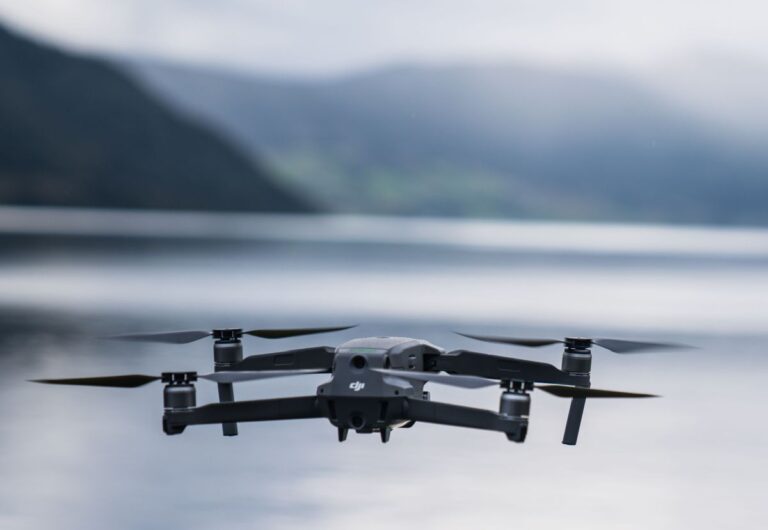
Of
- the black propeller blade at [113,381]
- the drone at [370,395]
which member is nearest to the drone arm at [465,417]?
the drone at [370,395]

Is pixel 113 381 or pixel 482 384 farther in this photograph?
pixel 113 381

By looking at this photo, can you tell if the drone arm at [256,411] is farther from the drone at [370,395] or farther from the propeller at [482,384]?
the propeller at [482,384]

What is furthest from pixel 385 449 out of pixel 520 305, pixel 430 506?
pixel 520 305

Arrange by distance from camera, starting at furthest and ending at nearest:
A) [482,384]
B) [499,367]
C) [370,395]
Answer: [499,367], [370,395], [482,384]

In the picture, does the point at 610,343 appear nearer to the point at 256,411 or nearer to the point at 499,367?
the point at 499,367

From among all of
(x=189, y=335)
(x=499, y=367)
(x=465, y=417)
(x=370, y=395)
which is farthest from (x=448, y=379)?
(x=189, y=335)

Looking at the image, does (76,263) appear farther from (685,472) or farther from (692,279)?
(685,472)
